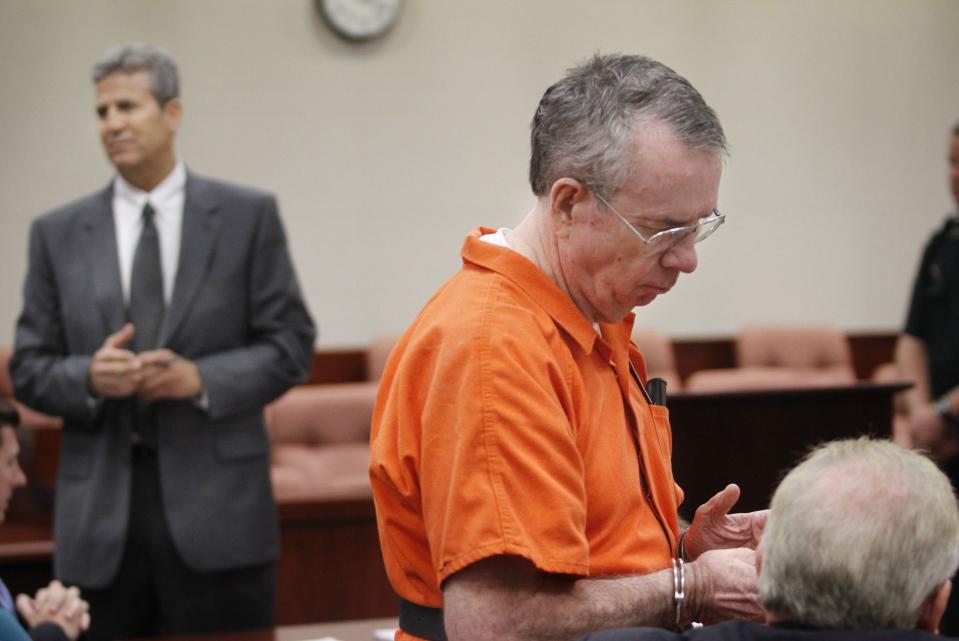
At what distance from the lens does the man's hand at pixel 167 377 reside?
2.98 meters

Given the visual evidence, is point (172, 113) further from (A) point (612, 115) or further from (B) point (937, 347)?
(B) point (937, 347)

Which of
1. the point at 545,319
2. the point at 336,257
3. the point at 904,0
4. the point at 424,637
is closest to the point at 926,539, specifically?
the point at 545,319

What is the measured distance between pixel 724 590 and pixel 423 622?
0.39 m

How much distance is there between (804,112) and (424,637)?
6.45 meters

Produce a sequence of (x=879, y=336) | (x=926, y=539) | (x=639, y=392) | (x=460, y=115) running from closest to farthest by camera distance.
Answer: (x=926, y=539)
(x=639, y=392)
(x=460, y=115)
(x=879, y=336)


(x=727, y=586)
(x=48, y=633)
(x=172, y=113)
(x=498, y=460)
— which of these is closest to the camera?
(x=498, y=460)

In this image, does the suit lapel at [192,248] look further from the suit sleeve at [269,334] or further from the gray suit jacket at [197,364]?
the suit sleeve at [269,334]

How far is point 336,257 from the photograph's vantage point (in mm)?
6797

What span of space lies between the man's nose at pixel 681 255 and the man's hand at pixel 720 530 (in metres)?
0.35

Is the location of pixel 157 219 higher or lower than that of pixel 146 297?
higher

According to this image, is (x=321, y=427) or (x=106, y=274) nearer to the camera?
(x=106, y=274)

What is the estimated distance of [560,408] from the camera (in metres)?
1.52

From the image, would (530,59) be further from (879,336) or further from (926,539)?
(926,539)

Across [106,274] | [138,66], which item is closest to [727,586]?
[106,274]
